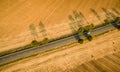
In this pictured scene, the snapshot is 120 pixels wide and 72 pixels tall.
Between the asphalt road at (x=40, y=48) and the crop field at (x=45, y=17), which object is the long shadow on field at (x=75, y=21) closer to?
the crop field at (x=45, y=17)

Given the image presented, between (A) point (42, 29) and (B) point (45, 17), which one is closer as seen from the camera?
(A) point (42, 29)

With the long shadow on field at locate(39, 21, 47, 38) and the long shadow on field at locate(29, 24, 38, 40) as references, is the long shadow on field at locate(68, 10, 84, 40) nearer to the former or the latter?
the long shadow on field at locate(39, 21, 47, 38)

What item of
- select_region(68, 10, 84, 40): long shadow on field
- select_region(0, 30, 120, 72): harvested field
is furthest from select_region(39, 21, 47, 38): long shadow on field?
select_region(68, 10, 84, 40): long shadow on field

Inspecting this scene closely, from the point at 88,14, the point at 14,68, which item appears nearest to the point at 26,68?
the point at 14,68

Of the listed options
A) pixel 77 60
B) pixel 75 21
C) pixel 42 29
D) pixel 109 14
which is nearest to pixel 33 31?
pixel 42 29

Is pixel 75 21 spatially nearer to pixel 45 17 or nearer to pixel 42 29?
pixel 45 17

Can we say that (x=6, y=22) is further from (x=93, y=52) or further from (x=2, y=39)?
(x=93, y=52)

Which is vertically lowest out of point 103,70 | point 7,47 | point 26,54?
point 103,70
